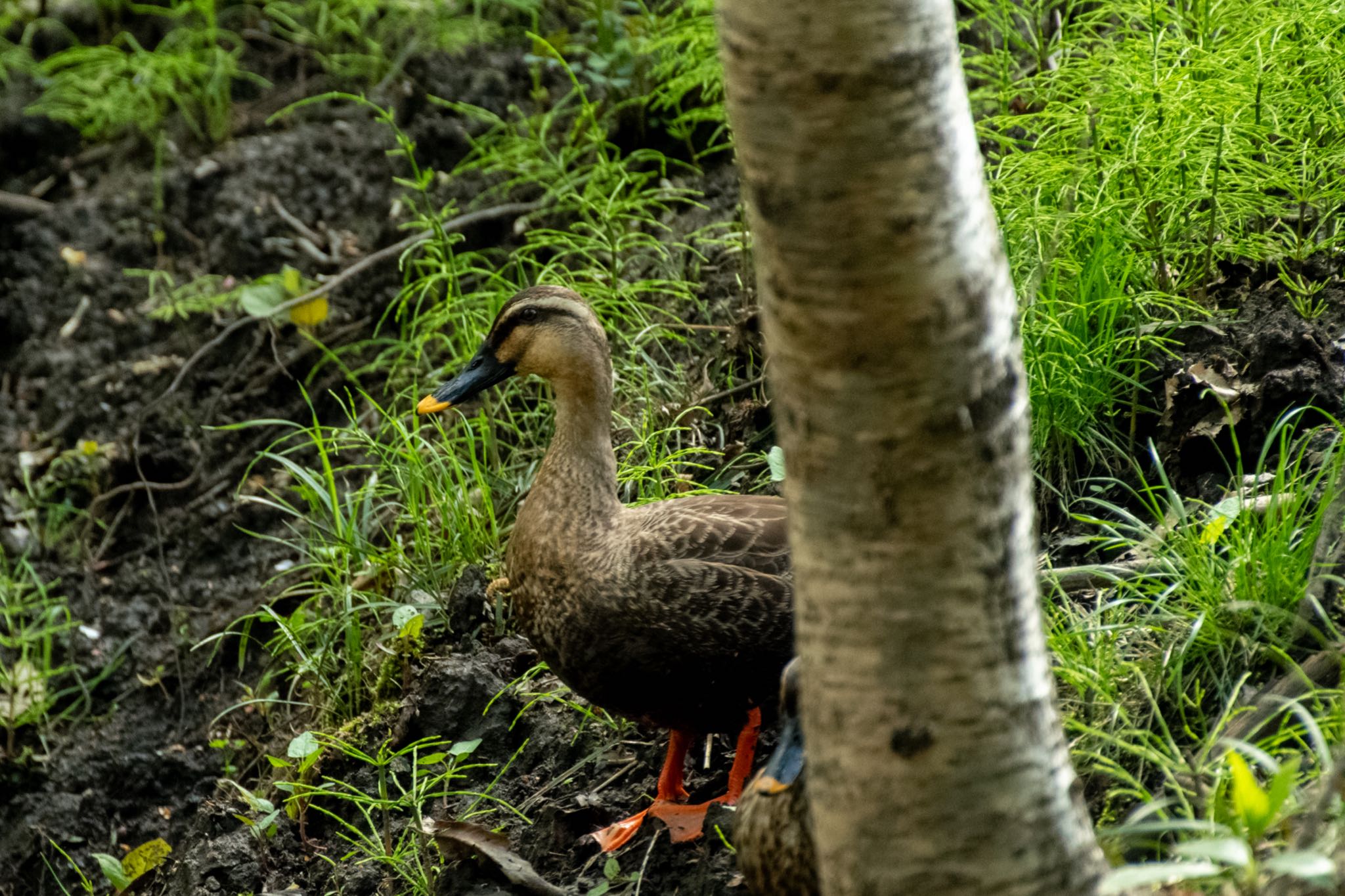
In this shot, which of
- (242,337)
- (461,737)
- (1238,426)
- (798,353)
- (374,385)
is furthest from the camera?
(242,337)

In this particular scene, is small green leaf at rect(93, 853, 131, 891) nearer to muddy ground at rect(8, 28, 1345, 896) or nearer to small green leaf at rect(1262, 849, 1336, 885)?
muddy ground at rect(8, 28, 1345, 896)

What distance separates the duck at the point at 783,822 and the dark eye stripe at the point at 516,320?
4.73 feet

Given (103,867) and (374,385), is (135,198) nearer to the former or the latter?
(374,385)

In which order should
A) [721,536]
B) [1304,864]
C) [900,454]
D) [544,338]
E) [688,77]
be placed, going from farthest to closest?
[688,77], [544,338], [721,536], [900,454], [1304,864]

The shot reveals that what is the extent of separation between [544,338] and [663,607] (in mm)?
929

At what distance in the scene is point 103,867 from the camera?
12.0ft

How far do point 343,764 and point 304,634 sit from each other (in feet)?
1.81

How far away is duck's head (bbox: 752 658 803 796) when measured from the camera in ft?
7.80

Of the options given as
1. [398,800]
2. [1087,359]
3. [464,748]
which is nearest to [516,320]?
[464,748]

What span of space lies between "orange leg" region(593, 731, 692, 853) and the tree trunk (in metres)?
1.22

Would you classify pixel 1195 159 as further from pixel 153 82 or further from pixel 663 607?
pixel 153 82

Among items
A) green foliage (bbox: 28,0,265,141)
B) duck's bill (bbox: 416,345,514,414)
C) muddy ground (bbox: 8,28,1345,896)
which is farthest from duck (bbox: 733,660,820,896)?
green foliage (bbox: 28,0,265,141)

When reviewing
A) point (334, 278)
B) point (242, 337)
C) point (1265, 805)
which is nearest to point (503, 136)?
point (334, 278)

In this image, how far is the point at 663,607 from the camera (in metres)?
3.04
